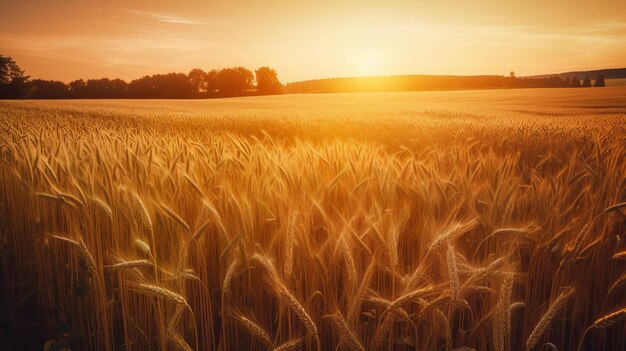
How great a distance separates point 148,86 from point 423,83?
129 feet

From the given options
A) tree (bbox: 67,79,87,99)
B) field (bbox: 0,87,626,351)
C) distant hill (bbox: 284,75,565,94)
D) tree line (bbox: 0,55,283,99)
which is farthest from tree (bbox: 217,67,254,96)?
field (bbox: 0,87,626,351)

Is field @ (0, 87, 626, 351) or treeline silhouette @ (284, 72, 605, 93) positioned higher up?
treeline silhouette @ (284, 72, 605, 93)

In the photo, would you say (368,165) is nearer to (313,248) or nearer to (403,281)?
(313,248)

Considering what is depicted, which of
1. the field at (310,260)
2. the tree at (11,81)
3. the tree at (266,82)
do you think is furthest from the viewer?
the tree at (266,82)

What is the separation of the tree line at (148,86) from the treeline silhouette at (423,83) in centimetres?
992

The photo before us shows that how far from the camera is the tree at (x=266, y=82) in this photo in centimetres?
5938

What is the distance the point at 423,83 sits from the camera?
207ft

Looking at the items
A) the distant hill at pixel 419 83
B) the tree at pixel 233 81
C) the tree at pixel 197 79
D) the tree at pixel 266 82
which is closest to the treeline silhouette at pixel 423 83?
the distant hill at pixel 419 83

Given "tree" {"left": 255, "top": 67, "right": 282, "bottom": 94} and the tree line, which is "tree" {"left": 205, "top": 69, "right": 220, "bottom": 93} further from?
"tree" {"left": 255, "top": 67, "right": 282, "bottom": 94}

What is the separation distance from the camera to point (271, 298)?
1.64 m

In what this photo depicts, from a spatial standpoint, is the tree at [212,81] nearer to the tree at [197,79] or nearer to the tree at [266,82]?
the tree at [197,79]

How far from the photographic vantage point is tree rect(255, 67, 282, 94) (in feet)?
195

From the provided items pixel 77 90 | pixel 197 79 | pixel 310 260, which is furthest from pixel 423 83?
pixel 310 260

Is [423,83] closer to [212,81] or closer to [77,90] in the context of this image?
[212,81]
